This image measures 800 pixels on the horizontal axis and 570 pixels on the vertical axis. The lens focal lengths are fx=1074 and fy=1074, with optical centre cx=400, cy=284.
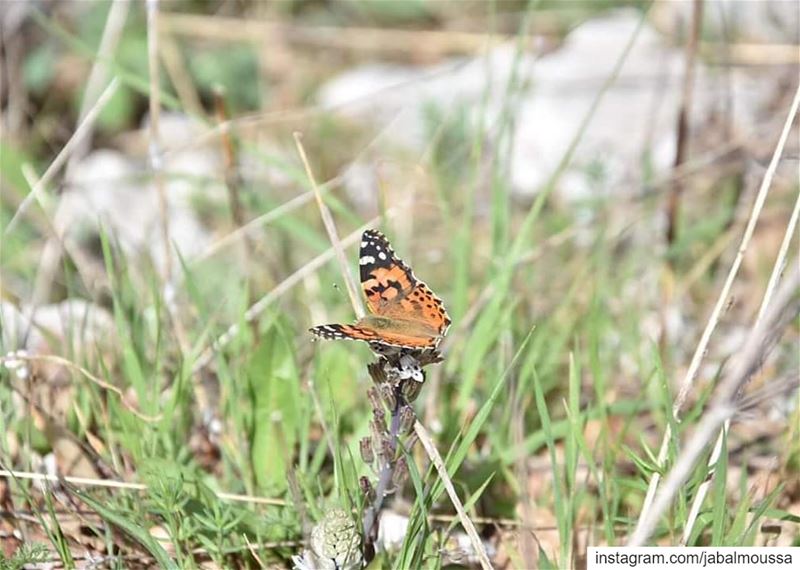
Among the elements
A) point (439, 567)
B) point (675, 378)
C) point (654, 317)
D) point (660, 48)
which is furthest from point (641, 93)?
point (439, 567)

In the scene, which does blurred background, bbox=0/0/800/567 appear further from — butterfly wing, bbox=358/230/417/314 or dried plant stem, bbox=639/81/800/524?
butterfly wing, bbox=358/230/417/314

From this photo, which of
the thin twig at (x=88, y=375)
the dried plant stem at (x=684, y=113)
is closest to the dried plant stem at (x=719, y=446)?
the thin twig at (x=88, y=375)

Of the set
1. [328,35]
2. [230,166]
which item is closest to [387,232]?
[230,166]

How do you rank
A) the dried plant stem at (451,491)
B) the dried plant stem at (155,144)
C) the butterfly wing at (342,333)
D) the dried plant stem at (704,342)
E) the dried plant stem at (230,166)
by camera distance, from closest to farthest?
the butterfly wing at (342,333)
the dried plant stem at (451,491)
the dried plant stem at (704,342)
the dried plant stem at (155,144)
the dried plant stem at (230,166)

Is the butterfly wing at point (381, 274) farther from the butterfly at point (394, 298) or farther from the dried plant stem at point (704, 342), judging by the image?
the dried plant stem at point (704, 342)

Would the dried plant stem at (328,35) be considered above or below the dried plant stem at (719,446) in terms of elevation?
above

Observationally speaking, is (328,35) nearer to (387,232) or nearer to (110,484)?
(387,232)

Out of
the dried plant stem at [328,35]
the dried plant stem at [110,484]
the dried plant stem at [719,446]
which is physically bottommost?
the dried plant stem at [110,484]
